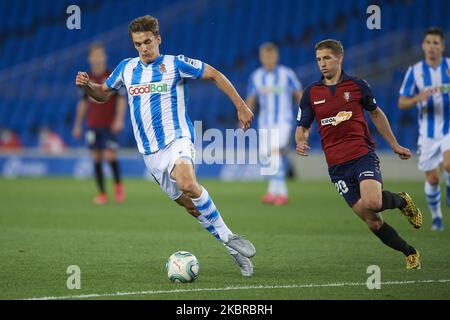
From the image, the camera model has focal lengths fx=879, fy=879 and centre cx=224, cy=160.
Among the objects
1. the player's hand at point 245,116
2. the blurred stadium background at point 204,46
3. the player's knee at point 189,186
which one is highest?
the blurred stadium background at point 204,46

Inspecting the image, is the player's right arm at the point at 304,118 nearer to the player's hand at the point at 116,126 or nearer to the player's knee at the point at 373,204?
the player's knee at the point at 373,204

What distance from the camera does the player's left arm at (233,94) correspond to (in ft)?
23.5

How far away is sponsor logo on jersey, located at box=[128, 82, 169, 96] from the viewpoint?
762 cm

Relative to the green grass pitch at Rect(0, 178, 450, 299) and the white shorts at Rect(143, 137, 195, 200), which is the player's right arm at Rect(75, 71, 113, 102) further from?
the green grass pitch at Rect(0, 178, 450, 299)

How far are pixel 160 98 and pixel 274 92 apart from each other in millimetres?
7371

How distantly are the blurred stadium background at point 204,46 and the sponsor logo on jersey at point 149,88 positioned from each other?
13.7 meters

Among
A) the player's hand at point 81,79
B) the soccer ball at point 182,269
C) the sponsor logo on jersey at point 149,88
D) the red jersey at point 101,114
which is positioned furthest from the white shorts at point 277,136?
Result: the soccer ball at point 182,269

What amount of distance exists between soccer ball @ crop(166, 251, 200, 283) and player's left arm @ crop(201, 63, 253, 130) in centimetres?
119

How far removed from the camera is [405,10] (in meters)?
23.4

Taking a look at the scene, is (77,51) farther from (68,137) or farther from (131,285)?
(131,285)

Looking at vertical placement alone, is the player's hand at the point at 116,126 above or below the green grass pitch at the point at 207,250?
above
